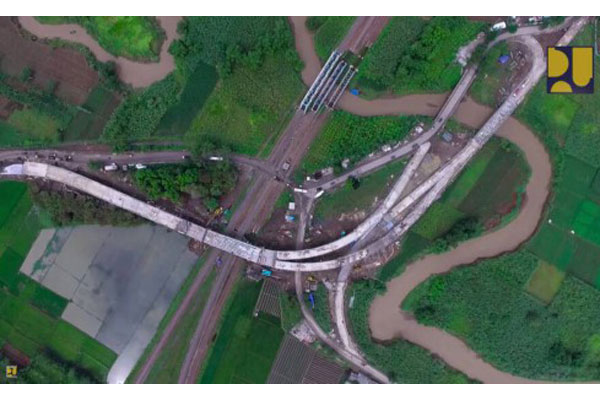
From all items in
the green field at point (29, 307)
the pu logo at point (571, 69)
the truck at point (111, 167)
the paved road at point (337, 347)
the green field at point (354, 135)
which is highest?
the pu logo at point (571, 69)

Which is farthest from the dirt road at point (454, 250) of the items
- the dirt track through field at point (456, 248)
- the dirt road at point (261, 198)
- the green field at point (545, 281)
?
the dirt road at point (261, 198)

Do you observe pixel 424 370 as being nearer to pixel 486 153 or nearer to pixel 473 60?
pixel 486 153

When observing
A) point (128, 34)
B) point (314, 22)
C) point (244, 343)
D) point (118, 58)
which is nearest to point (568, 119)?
point (314, 22)

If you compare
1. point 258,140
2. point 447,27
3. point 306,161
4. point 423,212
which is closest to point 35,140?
point 258,140

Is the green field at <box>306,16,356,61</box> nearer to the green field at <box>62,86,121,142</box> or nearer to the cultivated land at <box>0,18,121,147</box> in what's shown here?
the green field at <box>62,86,121,142</box>

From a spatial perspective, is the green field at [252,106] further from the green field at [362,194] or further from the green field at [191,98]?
the green field at [362,194]

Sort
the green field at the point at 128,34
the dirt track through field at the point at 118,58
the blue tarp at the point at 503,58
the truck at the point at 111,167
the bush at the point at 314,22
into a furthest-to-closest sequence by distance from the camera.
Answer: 1. the dirt track through field at the point at 118,58
2. the truck at the point at 111,167
3. the green field at the point at 128,34
4. the blue tarp at the point at 503,58
5. the bush at the point at 314,22
